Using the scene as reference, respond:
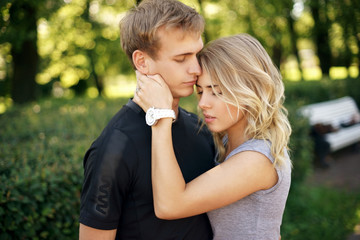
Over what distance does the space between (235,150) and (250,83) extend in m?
0.49

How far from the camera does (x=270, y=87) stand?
2.35 m

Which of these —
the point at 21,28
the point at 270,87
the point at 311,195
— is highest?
the point at 21,28

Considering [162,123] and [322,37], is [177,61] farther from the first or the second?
[322,37]

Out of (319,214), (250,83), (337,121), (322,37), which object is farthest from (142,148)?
(322,37)

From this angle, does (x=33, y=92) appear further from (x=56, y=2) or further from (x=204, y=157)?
(x=204, y=157)

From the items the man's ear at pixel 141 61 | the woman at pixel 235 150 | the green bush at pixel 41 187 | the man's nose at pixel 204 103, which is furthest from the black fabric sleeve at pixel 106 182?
the green bush at pixel 41 187

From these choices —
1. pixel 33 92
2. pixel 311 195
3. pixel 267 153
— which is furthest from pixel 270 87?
pixel 33 92

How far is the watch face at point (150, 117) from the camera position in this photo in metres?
2.02

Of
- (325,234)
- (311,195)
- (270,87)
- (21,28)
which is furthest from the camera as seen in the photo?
(21,28)

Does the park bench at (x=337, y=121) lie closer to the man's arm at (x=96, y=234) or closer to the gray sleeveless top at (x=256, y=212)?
the gray sleeveless top at (x=256, y=212)

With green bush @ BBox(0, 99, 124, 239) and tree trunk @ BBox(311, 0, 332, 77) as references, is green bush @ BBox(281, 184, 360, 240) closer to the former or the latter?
Answer: green bush @ BBox(0, 99, 124, 239)

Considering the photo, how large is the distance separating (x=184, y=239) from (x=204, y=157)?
0.62m

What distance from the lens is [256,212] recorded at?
2.23m

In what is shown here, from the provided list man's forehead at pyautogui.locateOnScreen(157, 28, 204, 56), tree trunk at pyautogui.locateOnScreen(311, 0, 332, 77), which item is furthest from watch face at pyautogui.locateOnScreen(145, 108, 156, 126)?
tree trunk at pyautogui.locateOnScreen(311, 0, 332, 77)
